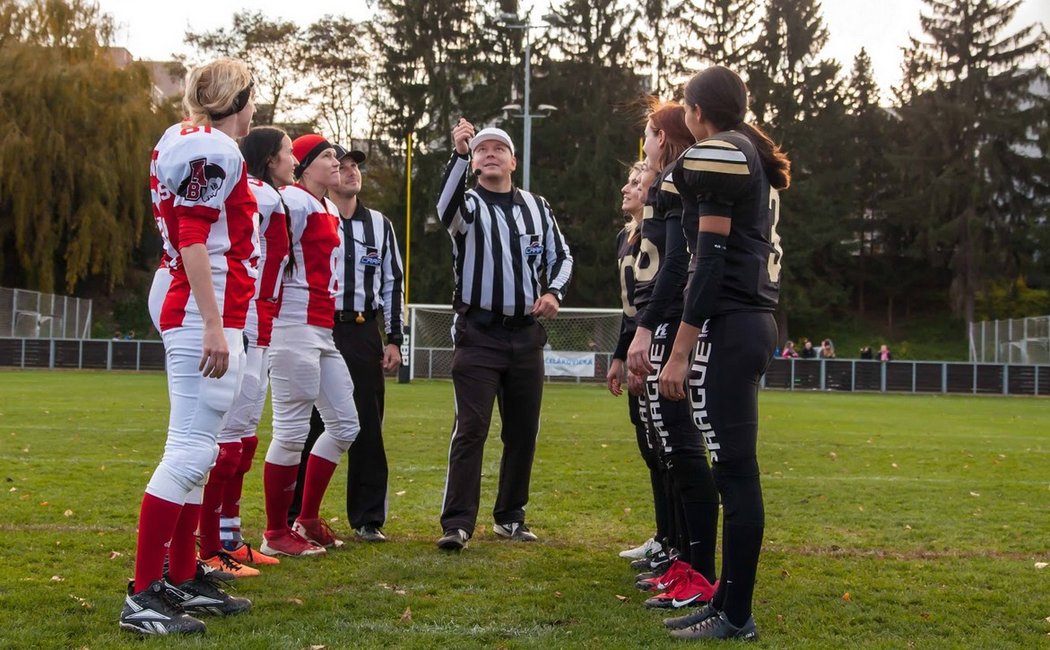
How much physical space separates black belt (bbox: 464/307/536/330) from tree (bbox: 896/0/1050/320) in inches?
1770

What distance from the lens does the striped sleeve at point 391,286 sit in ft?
21.5

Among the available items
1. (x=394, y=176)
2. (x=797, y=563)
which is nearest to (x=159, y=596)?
(x=797, y=563)

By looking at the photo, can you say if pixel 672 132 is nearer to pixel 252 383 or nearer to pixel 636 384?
pixel 636 384

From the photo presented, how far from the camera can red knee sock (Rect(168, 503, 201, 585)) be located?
4.30m

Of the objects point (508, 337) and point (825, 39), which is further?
point (825, 39)

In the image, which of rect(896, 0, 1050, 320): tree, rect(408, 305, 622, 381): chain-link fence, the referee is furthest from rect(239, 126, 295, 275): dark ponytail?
rect(896, 0, 1050, 320): tree

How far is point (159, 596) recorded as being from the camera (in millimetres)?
3865

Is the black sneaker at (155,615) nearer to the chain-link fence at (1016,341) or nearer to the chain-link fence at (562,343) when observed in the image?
the chain-link fence at (562,343)

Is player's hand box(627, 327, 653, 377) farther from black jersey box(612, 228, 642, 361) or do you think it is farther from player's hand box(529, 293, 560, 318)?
player's hand box(529, 293, 560, 318)

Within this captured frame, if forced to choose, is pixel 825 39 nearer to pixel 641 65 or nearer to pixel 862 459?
pixel 641 65

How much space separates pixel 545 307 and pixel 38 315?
3015cm

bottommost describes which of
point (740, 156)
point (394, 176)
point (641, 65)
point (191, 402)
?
point (191, 402)

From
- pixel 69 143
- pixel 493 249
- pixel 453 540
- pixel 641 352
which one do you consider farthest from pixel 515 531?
pixel 69 143

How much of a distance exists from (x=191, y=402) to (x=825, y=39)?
166 feet
